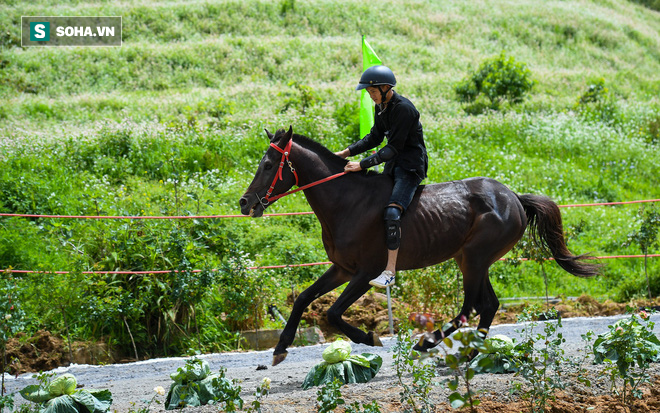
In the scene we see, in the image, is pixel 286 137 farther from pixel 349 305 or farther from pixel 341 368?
pixel 341 368

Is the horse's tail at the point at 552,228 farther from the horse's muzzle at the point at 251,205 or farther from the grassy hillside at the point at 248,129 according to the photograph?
the horse's muzzle at the point at 251,205

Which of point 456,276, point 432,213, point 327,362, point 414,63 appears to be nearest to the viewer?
point 327,362

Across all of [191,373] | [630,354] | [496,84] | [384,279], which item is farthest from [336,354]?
[496,84]

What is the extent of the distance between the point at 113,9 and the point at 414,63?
13.5 metres

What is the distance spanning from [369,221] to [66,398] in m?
2.98

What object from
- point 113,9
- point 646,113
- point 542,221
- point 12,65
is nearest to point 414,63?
point 646,113

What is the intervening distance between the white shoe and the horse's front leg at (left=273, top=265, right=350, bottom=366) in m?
0.34

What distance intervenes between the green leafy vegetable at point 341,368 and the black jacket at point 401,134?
1.89 meters

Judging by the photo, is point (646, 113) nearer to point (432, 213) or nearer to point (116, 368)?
point (432, 213)

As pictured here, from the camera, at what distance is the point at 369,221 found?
6184 millimetres

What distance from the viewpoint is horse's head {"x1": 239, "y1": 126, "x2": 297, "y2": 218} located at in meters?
6.02

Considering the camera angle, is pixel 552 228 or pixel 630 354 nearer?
pixel 630 354

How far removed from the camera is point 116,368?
717 cm

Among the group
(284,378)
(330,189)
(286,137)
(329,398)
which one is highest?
(286,137)
